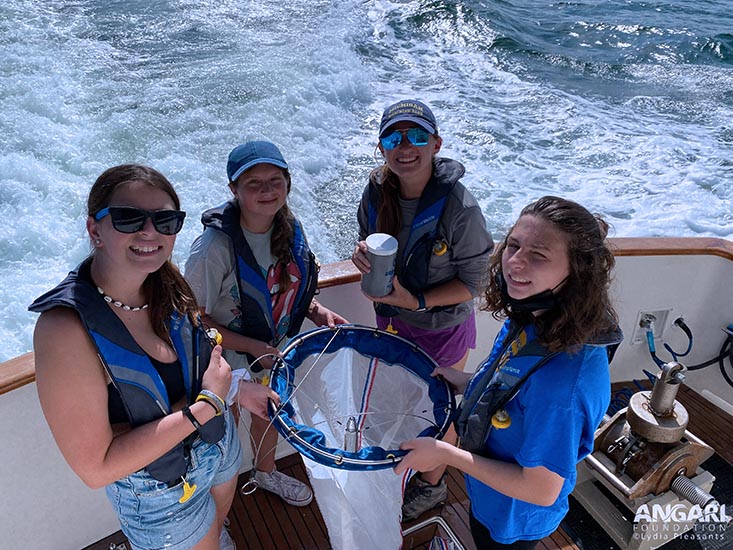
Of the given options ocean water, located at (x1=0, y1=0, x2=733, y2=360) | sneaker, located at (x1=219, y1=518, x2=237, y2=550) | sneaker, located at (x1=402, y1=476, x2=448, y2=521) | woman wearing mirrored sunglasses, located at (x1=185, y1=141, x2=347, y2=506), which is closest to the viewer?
woman wearing mirrored sunglasses, located at (x1=185, y1=141, x2=347, y2=506)

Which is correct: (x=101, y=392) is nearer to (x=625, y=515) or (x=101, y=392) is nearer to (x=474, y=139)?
(x=625, y=515)

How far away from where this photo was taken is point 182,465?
1.40m

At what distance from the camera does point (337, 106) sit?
6.93m

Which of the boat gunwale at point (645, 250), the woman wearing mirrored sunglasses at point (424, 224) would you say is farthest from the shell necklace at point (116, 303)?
the boat gunwale at point (645, 250)

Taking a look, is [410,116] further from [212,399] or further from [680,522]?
[680,522]

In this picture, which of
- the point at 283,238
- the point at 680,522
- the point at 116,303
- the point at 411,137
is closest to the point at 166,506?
the point at 116,303

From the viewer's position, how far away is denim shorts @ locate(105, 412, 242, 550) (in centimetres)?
139

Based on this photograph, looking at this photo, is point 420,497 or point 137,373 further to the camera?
point 420,497

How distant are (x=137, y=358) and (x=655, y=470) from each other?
6.17 feet

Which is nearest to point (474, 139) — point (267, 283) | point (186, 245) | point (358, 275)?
point (186, 245)

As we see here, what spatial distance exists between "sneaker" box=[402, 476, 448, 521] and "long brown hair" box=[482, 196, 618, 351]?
1208mm

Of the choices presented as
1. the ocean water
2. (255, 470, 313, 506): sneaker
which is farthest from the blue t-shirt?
the ocean water

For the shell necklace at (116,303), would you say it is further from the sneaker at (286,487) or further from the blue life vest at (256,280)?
the sneaker at (286,487)

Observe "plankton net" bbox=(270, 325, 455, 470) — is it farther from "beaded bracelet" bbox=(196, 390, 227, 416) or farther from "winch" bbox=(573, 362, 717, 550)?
"winch" bbox=(573, 362, 717, 550)
